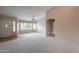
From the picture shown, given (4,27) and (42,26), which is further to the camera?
(42,26)

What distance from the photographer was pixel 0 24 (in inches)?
95.7

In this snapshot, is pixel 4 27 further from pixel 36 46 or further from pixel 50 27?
pixel 50 27

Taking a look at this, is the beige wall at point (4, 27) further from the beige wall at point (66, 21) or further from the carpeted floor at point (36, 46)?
the beige wall at point (66, 21)

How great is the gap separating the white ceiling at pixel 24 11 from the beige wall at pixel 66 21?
18 centimetres

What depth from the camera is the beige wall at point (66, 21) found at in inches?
95.1

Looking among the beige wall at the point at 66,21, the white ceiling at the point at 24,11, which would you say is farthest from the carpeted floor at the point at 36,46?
the white ceiling at the point at 24,11

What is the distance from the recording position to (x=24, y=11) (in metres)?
2.48

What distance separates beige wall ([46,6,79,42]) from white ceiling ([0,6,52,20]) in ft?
0.61

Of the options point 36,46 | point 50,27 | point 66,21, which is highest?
point 66,21

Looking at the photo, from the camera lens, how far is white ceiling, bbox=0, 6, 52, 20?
7.89 ft

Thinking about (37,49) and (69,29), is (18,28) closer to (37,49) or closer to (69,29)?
(37,49)

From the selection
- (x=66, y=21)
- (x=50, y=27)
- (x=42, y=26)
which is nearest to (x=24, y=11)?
(x=42, y=26)

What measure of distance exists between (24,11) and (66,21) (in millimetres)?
1084
